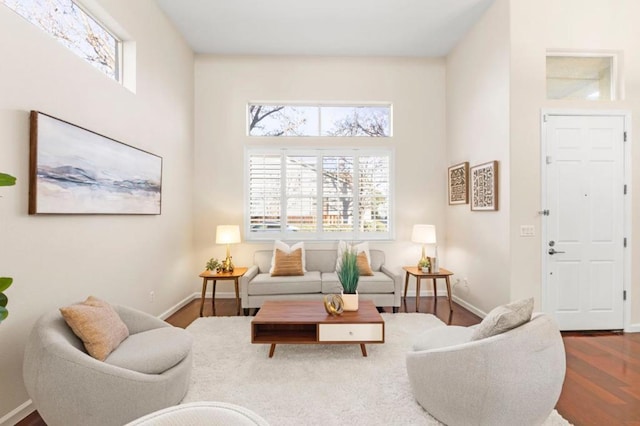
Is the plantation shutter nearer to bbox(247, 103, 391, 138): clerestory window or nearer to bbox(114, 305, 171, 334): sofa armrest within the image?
bbox(247, 103, 391, 138): clerestory window

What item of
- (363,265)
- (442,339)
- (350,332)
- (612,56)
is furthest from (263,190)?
(612,56)

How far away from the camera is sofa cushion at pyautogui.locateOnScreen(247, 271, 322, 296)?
3.93 meters

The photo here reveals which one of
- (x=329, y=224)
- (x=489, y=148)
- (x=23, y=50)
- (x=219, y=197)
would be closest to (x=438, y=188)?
(x=489, y=148)

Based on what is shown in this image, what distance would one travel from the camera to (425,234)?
14.6 feet

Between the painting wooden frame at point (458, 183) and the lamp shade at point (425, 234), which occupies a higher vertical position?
the painting wooden frame at point (458, 183)

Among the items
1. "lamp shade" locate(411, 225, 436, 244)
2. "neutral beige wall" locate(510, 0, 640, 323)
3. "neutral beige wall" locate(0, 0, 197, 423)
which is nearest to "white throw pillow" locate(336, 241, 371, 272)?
"lamp shade" locate(411, 225, 436, 244)

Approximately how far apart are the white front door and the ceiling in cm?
189

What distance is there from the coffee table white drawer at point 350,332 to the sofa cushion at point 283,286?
124 centimetres

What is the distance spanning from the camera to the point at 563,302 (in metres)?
3.48

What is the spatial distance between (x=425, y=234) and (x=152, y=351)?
3600 millimetres

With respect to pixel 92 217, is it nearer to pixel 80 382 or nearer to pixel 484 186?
pixel 80 382

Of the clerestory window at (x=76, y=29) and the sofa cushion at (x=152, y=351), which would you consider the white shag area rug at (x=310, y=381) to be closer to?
the sofa cushion at (x=152, y=351)

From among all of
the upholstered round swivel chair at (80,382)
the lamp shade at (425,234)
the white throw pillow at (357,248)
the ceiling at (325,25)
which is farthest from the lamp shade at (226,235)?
the ceiling at (325,25)

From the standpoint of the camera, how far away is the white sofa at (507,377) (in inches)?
66.9
